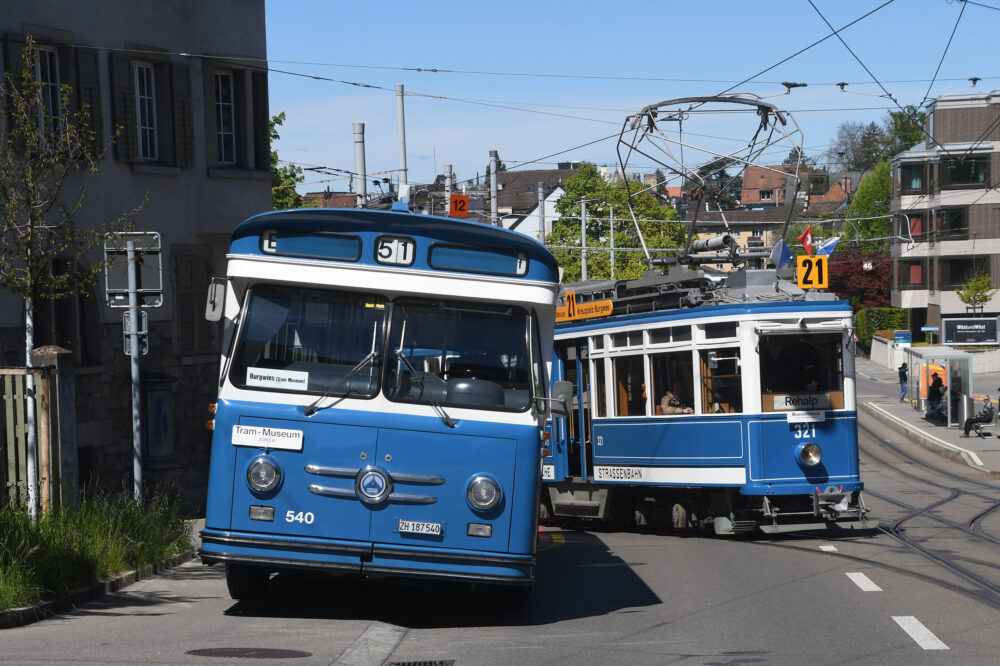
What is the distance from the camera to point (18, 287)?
12.9 metres

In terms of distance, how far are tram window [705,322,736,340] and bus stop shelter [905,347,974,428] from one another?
26554 millimetres

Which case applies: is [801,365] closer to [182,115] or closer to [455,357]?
[455,357]

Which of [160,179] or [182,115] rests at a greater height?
[182,115]

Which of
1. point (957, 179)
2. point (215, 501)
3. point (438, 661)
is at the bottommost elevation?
point (438, 661)

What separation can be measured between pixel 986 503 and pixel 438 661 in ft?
52.3

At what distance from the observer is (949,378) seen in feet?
138

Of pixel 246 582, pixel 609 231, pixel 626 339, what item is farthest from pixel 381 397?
pixel 609 231

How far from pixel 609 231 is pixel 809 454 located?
6238 centimetres

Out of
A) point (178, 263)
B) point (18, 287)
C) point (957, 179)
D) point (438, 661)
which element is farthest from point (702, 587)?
point (957, 179)

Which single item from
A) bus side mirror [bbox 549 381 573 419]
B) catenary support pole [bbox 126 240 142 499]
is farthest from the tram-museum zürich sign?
bus side mirror [bbox 549 381 573 419]

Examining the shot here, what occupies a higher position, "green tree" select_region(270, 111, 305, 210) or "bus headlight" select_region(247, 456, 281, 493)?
"green tree" select_region(270, 111, 305, 210)

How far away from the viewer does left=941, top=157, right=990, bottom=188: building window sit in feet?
228

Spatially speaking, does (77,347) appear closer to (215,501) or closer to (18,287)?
(18,287)

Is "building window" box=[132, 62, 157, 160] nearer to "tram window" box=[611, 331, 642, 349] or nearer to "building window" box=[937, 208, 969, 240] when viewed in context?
"tram window" box=[611, 331, 642, 349]
